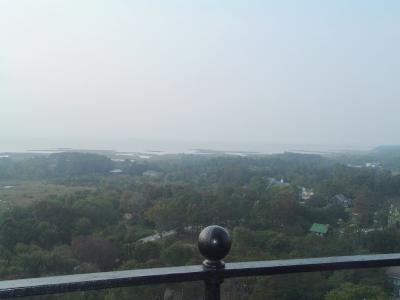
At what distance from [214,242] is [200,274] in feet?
0.40

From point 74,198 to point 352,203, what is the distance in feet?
52.6

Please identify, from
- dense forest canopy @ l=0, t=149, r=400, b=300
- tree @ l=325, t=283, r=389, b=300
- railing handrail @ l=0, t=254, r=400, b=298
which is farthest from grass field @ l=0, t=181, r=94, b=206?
railing handrail @ l=0, t=254, r=400, b=298

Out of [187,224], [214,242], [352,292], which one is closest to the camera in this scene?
[214,242]

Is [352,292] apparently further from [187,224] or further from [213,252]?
[187,224]

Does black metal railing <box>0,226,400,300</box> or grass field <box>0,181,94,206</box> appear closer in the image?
black metal railing <box>0,226,400,300</box>

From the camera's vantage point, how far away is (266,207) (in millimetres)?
20094

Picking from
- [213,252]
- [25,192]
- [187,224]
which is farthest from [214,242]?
[25,192]

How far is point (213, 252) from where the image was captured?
1.31 metres

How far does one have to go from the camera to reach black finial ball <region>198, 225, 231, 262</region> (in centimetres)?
129

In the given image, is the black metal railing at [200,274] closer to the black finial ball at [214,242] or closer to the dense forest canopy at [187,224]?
the black finial ball at [214,242]

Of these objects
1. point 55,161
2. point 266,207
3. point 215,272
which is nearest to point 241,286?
point 215,272

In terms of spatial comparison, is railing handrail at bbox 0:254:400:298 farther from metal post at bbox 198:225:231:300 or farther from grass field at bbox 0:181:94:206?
grass field at bbox 0:181:94:206

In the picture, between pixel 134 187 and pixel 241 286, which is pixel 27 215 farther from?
pixel 241 286

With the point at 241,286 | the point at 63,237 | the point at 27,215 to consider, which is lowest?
the point at 63,237
